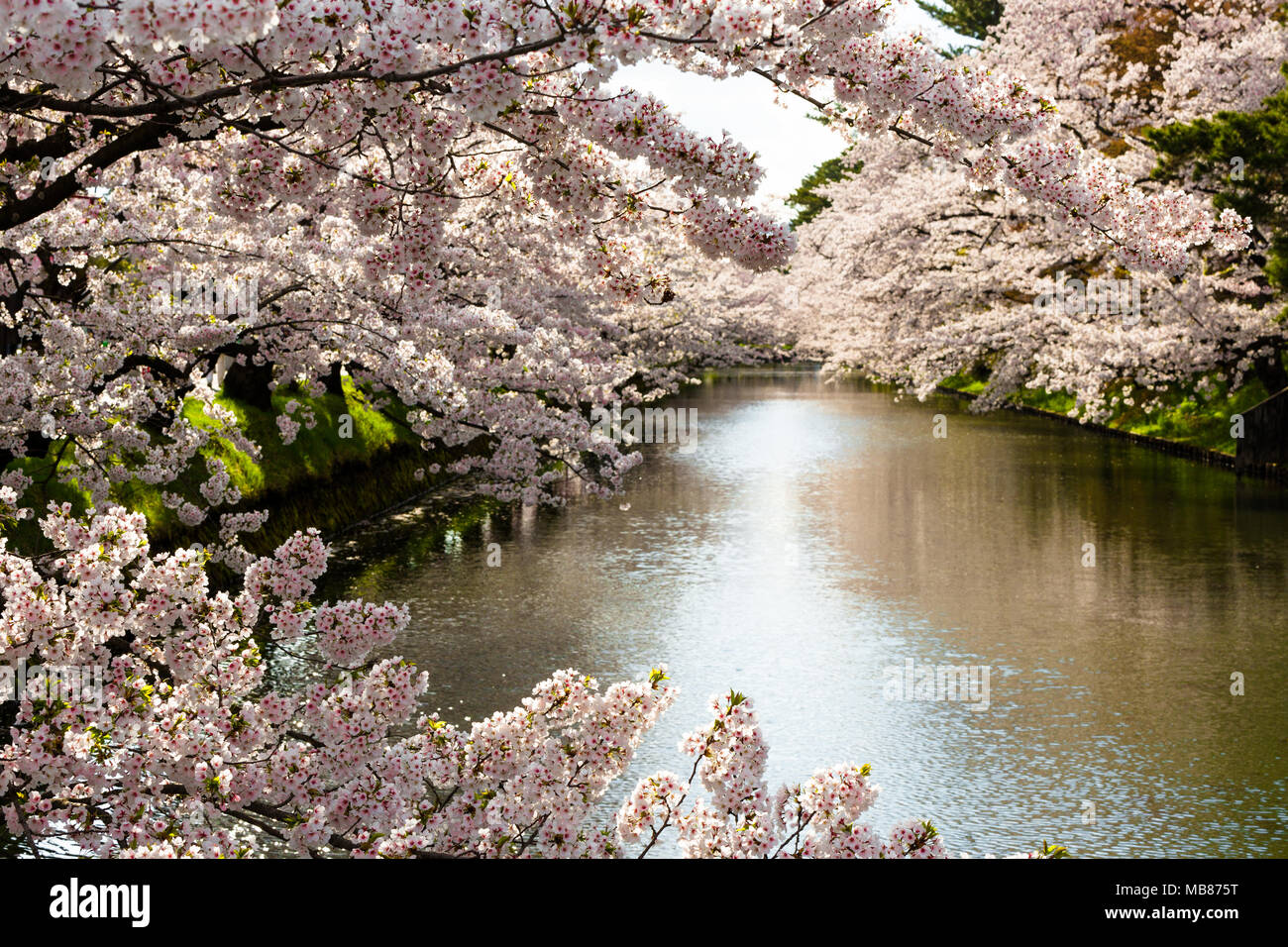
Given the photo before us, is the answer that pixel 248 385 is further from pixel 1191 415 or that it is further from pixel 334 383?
pixel 1191 415

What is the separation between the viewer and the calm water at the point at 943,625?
9211 mm

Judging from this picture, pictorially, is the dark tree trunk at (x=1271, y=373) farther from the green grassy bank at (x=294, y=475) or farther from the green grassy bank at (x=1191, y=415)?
the green grassy bank at (x=294, y=475)

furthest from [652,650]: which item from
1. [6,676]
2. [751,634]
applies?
[6,676]

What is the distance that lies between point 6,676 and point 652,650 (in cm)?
752

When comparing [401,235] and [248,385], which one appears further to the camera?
[248,385]

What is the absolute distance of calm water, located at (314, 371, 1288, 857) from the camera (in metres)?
9.21

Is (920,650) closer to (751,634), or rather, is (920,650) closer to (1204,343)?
(751,634)

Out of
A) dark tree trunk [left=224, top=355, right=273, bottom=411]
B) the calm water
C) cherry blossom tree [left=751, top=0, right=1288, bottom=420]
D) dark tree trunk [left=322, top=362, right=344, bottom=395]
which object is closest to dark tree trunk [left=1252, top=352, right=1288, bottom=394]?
A: cherry blossom tree [left=751, top=0, right=1288, bottom=420]

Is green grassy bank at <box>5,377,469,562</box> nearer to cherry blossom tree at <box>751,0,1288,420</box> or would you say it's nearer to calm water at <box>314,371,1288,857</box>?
calm water at <box>314,371,1288,857</box>

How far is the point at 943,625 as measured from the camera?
555 inches

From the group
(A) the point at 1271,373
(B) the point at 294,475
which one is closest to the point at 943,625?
(B) the point at 294,475

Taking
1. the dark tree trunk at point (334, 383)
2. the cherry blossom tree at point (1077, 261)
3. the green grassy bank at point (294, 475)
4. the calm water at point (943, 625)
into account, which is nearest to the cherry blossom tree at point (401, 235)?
the calm water at point (943, 625)

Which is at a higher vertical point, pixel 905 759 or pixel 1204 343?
pixel 1204 343

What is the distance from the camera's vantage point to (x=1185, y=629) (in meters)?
13.9
